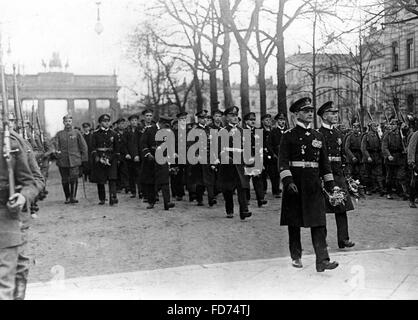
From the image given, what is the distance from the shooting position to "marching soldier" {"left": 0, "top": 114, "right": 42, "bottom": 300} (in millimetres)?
4164

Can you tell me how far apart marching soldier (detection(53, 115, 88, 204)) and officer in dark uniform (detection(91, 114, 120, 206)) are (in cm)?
57

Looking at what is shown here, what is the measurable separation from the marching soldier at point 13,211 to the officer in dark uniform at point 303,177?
3113mm

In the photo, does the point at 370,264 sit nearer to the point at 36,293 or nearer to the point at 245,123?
the point at 36,293

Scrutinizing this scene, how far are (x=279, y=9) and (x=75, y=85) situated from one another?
34.9 metres

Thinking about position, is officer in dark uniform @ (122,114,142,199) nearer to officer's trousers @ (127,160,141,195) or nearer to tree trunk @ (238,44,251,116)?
officer's trousers @ (127,160,141,195)

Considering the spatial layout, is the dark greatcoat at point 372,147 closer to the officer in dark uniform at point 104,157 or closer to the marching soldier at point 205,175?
the marching soldier at point 205,175

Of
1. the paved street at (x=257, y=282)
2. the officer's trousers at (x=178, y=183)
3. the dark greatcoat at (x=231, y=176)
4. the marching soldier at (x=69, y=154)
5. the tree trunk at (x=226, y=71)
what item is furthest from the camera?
the tree trunk at (x=226, y=71)

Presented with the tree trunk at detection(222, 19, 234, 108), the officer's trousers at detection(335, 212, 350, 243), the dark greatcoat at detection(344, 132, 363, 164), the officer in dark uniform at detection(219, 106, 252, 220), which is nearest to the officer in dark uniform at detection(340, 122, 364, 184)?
the dark greatcoat at detection(344, 132, 363, 164)

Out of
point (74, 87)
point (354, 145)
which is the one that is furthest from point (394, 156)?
point (74, 87)

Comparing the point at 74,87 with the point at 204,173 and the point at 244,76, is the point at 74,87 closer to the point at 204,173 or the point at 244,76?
the point at 244,76

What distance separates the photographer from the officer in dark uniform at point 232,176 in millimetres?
10086

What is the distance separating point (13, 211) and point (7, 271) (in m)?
0.43

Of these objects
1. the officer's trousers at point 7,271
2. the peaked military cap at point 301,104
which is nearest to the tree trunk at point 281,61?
the peaked military cap at point 301,104
